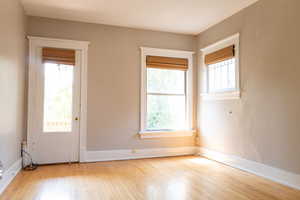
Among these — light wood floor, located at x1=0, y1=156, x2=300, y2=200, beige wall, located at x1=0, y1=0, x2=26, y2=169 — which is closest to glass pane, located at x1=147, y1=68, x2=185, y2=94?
light wood floor, located at x1=0, y1=156, x2=300, y2=200

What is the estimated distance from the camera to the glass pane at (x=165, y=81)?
5.10 meters

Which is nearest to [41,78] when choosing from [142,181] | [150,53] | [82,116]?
[82,116]

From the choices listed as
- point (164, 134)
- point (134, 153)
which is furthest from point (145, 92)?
point (134, 153)

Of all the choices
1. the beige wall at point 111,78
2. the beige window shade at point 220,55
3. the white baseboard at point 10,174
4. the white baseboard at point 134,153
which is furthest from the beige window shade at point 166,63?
the white baseboard at point 10,174

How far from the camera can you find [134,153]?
487cm

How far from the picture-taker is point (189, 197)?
9.16 feet

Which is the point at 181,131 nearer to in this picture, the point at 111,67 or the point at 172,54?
the point at 172,54

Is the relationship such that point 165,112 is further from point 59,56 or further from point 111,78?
point 59,56

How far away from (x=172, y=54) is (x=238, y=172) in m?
2.78

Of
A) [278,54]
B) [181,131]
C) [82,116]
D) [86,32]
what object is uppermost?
[86,32]

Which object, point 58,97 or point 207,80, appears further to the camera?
point 207,80

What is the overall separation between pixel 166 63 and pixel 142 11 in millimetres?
1344

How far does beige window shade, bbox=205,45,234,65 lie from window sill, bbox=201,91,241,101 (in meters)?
0.66

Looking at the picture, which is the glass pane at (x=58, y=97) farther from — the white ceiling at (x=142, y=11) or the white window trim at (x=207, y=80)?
the white window trim at (x=207, y=80)
